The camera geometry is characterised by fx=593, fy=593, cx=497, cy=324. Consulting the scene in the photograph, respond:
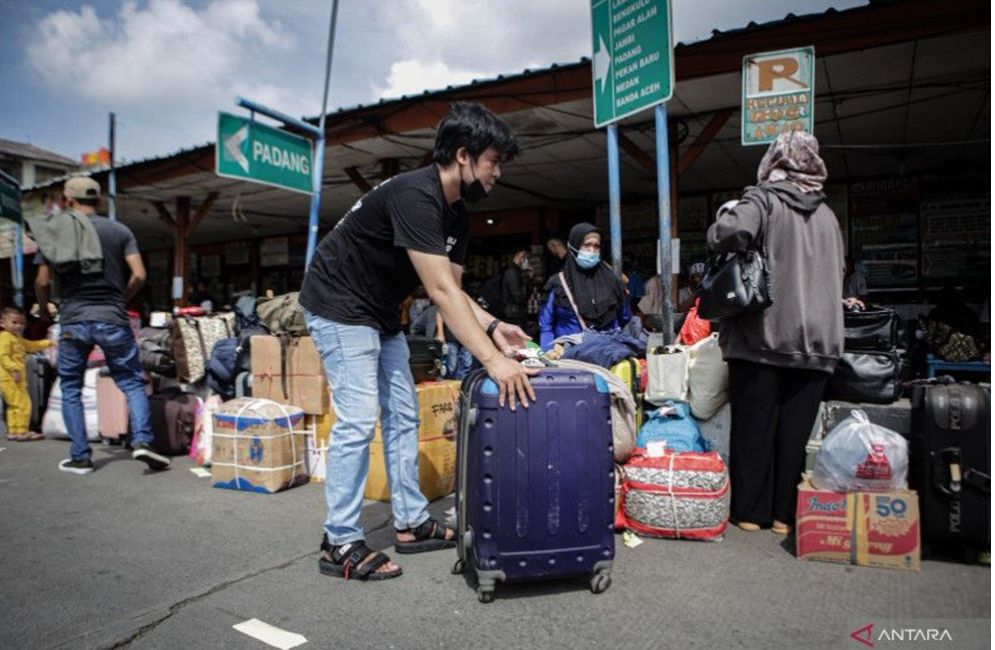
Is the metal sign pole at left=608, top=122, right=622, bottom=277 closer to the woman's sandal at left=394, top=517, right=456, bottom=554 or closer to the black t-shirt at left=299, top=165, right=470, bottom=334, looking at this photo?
the black t-shirt at left=299, top=165, right=470, bottom=334

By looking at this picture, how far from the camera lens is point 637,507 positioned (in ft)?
9.71

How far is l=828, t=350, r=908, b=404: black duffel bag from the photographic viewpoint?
3.05m

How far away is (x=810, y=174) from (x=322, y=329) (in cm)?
256

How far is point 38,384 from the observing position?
6090 millimetres

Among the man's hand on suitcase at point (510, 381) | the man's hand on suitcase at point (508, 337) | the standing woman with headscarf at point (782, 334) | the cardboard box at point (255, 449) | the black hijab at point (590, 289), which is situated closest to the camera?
the man's hand on suitcase at point (510, 381)

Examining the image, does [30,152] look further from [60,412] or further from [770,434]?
[770,434]

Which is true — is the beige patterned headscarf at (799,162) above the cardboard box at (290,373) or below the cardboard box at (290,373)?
above

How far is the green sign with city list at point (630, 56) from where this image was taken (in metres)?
3.88

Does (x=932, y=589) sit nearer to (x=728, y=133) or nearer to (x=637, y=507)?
(x=637, y=507)

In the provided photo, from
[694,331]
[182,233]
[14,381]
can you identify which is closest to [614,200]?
[694,331]

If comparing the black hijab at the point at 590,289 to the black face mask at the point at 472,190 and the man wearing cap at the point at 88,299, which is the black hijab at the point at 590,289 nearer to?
the black face mask at the point at 472,190

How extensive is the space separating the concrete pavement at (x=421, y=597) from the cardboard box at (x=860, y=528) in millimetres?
63

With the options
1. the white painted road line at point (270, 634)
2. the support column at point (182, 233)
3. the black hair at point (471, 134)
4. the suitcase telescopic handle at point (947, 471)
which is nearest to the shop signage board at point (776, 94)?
the suitcase telescopic handle at point (947, 471)

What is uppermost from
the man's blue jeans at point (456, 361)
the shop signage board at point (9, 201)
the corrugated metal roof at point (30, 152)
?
the corrugated metal roof at point (30, 152)
